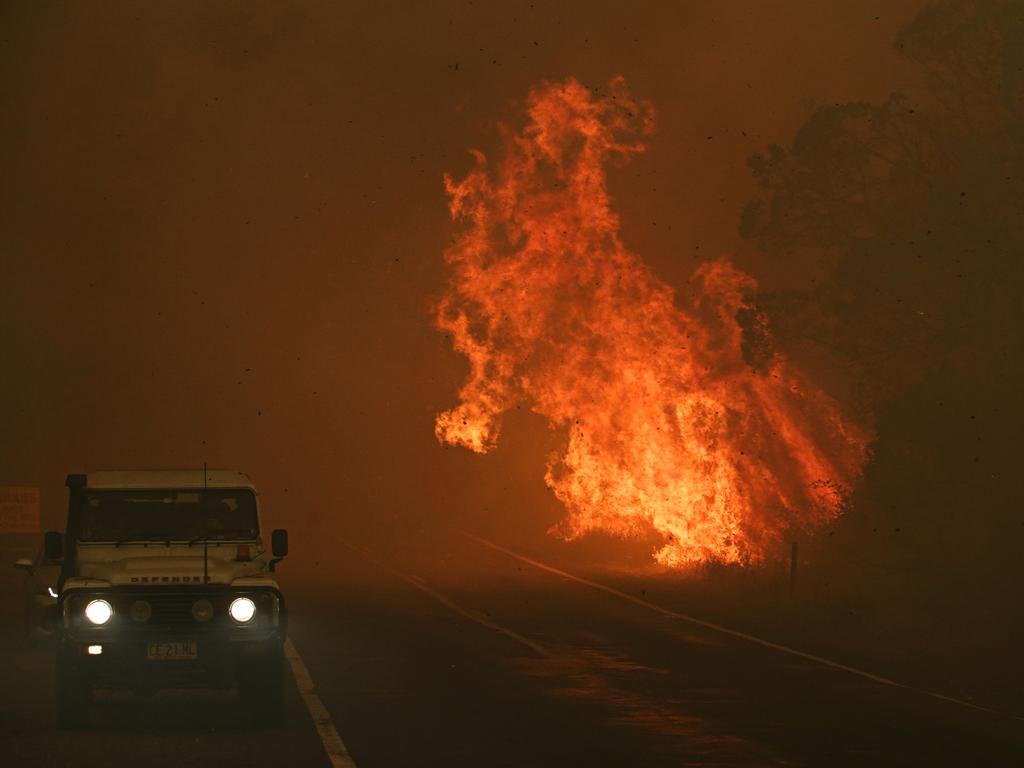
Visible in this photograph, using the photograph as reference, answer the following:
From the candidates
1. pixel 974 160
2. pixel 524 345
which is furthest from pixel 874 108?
pixel 524 345

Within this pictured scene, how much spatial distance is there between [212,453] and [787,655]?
6773 centimetres

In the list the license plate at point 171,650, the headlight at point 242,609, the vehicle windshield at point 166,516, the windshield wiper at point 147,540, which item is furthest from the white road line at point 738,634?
the windshield wiper at point 147,540

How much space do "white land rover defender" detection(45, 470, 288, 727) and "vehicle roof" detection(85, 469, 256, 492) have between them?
34 cm

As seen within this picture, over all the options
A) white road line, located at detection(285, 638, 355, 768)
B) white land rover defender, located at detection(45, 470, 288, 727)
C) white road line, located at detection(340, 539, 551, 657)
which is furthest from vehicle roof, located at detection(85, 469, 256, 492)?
white road line, located at detection(340, 539, 551, 657)

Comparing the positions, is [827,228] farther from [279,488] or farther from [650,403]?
[279,488]

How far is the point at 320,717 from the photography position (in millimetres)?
14477

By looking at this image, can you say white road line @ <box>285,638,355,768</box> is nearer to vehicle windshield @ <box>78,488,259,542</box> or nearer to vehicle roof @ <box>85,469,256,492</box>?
vehicle windshield @ <box>78,488,259,542</box>

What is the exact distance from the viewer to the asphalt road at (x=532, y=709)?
12594 millimetres

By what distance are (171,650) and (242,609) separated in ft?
2.05

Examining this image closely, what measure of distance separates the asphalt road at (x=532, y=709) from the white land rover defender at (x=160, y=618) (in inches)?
15.6

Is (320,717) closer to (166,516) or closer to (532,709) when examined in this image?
(532,709)

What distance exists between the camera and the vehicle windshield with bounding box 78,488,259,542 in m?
14.7

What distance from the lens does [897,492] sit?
1090 inches

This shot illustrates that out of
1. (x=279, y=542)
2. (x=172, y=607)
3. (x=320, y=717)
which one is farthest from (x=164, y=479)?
(x=320, y=717)
